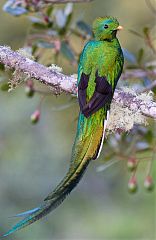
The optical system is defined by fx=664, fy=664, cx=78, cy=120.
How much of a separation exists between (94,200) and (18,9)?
3.61 metres

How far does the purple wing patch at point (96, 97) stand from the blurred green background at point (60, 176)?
10.4 ft

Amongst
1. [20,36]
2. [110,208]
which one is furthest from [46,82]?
[20,36]

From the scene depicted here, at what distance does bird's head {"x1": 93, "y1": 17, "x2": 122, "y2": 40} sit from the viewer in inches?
115

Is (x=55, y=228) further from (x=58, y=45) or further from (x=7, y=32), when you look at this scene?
(x=58, y=45)

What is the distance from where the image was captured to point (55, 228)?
6246 mm

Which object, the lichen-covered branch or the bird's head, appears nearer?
the lichen-covered branch

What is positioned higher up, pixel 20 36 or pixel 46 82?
pixel 20 36

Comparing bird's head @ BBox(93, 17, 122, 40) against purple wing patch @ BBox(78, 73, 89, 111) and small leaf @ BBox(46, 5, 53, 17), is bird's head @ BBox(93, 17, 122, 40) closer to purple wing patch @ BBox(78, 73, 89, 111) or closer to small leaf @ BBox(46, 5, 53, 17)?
purple wing patch @ BBox(78, 73, 89, 111)

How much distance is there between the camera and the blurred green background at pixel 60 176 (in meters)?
6.06

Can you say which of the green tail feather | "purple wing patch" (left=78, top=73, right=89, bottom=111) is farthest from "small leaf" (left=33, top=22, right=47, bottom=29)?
the green tail feather

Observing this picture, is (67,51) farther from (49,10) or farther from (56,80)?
(56,80)

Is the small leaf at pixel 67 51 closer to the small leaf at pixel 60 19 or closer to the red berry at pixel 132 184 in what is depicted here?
the small leaf at pixel 60 19

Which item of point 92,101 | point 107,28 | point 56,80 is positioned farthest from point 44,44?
point 92,101

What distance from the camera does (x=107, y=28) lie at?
292 cm
